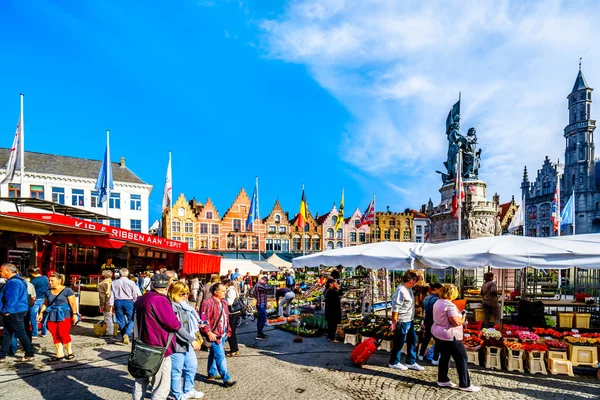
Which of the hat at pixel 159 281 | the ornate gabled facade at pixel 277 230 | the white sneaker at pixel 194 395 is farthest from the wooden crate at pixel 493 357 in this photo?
the ornate gabled facade at pixel 277 230

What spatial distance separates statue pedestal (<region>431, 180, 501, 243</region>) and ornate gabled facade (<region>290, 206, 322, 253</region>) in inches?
1293

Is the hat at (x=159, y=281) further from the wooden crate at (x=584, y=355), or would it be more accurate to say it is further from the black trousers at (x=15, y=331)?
the wooden crate at (x=584, y=355)

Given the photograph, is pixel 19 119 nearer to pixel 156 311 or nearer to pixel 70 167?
pixel 156 311

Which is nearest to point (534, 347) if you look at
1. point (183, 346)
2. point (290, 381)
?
point (290, 381)

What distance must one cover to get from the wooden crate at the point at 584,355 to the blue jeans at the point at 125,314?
910 centimetres

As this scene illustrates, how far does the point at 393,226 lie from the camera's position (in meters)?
61.8

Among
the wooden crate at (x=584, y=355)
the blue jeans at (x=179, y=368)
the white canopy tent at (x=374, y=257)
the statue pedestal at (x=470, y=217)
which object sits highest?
the statue pedestal at (x=470, y=217)

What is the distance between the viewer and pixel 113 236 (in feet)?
48.0

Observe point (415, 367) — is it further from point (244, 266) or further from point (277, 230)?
point (277, 230)

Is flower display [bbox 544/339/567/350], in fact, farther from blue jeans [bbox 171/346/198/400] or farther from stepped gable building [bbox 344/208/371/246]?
stepped gable building [bbox 344/208/371/246]

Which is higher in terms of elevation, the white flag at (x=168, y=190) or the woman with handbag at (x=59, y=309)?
the white flag at (x=168, y=190)

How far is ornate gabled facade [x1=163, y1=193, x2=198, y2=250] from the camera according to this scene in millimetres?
48594

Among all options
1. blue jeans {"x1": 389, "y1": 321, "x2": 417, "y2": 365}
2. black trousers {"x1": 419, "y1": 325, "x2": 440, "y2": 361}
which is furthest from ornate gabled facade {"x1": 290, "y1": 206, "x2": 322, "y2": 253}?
blue jeans {"x1": 389, "y1": 321, "x2": 417, "y2": 365}

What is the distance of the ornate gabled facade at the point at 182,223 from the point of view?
1913 inches
